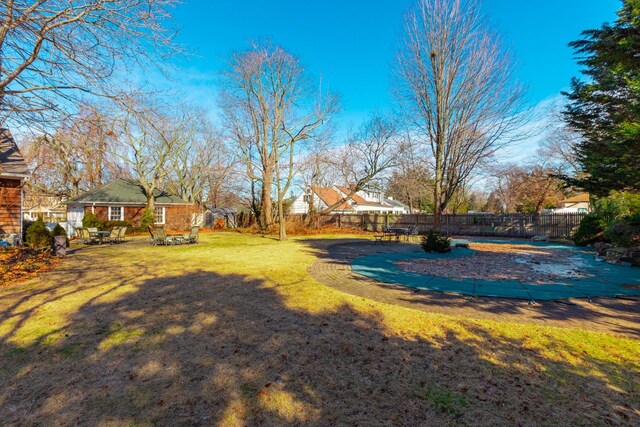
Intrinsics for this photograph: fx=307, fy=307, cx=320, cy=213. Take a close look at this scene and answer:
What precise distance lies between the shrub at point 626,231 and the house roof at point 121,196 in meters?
28.6

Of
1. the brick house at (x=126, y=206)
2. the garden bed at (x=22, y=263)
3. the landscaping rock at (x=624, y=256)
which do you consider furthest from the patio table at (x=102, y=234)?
the landscaping rock at (x=624, y=256)

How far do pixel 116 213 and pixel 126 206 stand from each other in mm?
889

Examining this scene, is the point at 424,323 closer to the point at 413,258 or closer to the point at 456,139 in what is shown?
the point at 413,258

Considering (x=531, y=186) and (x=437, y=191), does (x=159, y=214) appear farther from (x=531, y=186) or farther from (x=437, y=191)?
(x=531, y=186)

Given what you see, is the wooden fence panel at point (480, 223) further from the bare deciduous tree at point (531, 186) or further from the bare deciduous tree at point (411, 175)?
the bare deciduous tree at point (531, 186)

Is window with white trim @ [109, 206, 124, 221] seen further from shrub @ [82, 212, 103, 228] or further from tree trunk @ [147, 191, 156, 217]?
shrub @ [82, 212, 103, 228]

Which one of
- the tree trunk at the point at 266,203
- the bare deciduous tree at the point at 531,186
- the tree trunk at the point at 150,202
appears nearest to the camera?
the tree trunk at the point at 150,202

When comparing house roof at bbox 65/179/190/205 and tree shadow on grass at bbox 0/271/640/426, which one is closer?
tree shadow on grass at bbox 0/271/640/426

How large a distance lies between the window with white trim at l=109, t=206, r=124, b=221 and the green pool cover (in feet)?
74.5

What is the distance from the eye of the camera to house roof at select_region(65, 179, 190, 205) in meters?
23.1

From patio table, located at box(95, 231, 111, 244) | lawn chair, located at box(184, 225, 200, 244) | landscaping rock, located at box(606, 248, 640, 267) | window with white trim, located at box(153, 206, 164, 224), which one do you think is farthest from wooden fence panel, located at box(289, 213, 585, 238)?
patio table, located at box(95, 231, 111, 244)

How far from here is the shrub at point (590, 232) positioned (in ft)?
46.8

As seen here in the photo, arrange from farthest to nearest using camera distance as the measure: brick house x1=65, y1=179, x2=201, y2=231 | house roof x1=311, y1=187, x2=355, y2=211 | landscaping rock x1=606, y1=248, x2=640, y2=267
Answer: house roof x1=311, y1=187, x2=355, y2=211 → brick house x1=65, y1=179, x2=201, y2=231 → landscaping rock x1=606, y1=248, x2=640, y2=267

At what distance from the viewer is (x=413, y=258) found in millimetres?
11172
